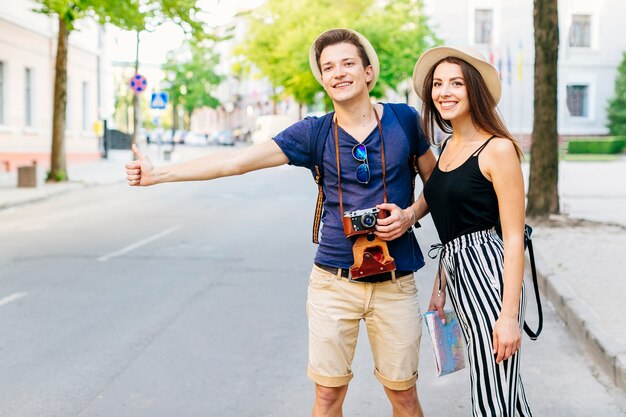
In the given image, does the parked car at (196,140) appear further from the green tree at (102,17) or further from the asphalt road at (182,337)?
the asphalt road at (182,337)

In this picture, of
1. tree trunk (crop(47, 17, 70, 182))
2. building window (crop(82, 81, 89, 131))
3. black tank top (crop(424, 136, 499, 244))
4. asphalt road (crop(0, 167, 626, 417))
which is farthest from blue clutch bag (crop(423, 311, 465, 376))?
building window (crop(82, 81, 89, 131))

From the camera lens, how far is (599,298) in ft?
25.3

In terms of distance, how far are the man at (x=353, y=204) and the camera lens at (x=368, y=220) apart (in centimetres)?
14

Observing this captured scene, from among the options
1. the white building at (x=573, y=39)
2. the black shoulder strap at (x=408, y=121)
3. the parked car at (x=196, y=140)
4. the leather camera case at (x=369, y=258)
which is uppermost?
the white building at (x=573, y=39)

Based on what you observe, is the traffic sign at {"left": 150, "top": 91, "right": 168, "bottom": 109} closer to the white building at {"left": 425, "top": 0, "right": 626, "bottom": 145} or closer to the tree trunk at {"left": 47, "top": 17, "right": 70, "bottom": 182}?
the tree trunk at {"left": 47, "top": 17, "right": 70, "bottom": 182}

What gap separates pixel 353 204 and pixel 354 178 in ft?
0.34

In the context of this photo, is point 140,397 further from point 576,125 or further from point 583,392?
point 576,125

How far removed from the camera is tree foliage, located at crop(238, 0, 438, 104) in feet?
147

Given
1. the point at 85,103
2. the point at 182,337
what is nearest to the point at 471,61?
the point at 182,337

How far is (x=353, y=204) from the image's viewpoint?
3617mm

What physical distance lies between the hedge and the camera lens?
40695 mm

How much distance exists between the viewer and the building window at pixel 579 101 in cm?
4769

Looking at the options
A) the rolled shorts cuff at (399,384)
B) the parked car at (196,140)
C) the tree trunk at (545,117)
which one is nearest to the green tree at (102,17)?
the tree trunk at (545,117)

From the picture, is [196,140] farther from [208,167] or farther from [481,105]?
[481,105]
